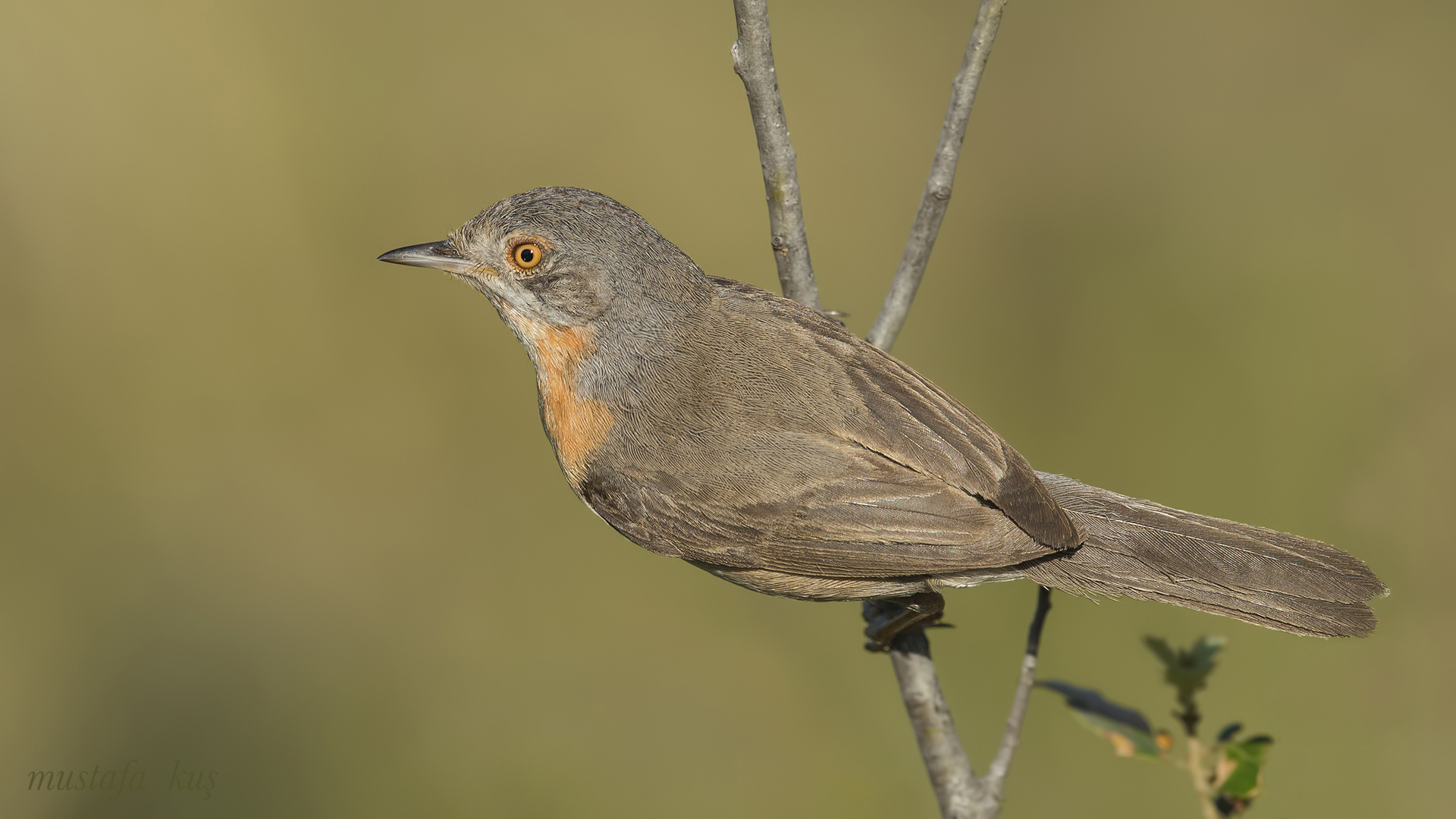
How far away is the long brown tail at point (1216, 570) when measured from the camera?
3262 millimetres

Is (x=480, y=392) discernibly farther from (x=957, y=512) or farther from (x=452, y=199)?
(x=957, y=512)

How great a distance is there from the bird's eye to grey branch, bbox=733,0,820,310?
865 mm

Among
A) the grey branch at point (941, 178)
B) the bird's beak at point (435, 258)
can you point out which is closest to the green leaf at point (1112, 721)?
the grey branch at point (941, 178)

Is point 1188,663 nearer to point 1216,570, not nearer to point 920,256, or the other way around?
point 1216,570

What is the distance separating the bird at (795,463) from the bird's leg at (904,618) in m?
0.01

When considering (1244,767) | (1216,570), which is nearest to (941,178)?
(1216,570)

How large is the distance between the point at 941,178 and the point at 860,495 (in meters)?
1.11

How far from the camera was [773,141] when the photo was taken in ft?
10.7

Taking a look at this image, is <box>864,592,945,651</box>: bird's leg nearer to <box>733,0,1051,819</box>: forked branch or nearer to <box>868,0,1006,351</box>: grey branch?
<box>733,0,1051,819</box>: forked branch

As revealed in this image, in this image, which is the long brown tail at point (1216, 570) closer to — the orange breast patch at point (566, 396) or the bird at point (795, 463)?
the bird at point (795, 463)

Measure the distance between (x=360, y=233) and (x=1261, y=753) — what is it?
5.58m

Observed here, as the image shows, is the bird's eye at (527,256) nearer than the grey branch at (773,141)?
No

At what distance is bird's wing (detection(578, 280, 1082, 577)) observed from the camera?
3172 millimetres

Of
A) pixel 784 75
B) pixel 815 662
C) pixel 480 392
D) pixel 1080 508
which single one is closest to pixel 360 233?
pixel 480 392
